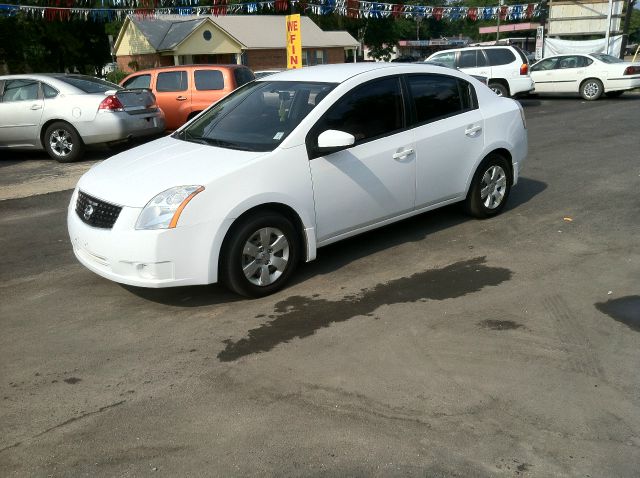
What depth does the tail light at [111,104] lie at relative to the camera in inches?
431

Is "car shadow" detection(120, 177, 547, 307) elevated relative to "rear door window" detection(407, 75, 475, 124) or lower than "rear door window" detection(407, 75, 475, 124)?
lower

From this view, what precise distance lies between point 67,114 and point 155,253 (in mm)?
7785

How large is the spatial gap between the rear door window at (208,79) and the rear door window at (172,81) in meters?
0.30

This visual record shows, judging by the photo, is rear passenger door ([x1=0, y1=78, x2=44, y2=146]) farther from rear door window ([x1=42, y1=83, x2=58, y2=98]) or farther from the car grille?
the car grille

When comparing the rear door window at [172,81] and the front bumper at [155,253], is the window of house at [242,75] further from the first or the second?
the front bumper at [155,253]

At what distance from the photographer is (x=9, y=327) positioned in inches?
178

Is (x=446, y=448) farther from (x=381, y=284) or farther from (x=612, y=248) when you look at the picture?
(x=612, y=248)

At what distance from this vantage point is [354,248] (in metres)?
6.02

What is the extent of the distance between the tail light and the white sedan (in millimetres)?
14215

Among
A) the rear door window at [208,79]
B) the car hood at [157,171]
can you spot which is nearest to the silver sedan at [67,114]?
the rear door window at [208,79]

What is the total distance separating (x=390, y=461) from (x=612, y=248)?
383 centimetres

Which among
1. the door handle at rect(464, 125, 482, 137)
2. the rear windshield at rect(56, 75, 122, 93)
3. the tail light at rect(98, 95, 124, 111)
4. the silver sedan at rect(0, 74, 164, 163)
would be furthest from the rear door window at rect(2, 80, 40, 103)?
the door handle at rect(464, 125, 482, 137)

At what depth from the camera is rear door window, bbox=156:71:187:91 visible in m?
13.3

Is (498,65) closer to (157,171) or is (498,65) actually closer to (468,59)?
(468,59)
